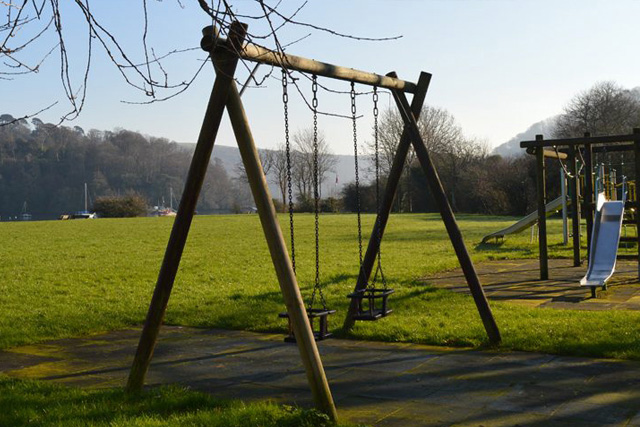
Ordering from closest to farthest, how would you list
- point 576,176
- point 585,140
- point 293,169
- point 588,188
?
point 585,140 < point 588,188 < point 576,176 < point 293,169

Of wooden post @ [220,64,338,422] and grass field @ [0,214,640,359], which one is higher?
wooden post @ [220,64,338,422]

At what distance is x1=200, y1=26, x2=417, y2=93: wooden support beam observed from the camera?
511 centimetres

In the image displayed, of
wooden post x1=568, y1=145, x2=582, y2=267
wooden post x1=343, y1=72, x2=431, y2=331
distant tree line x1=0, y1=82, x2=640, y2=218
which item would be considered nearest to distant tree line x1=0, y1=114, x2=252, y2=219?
distant tree line x1=0, y1=82, x2=640, y2=218

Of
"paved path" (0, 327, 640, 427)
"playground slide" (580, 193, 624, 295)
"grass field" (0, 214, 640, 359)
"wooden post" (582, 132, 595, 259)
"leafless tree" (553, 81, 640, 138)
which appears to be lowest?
"paved path" (0, 327, 640, 427)

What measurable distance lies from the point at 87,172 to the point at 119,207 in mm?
59434

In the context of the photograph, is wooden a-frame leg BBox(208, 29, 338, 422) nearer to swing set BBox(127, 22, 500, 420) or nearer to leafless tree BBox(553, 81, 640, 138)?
swing set BBox(127, 22, 500, 420)

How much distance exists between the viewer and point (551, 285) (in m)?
11.8

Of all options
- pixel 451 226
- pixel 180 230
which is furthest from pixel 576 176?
pixel 180 230

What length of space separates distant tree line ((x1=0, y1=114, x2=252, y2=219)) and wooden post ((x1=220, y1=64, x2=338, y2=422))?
102 m

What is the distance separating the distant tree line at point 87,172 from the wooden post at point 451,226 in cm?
10023

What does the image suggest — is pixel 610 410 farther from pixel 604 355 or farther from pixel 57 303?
pixel 57 303

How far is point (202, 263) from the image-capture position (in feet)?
59.7

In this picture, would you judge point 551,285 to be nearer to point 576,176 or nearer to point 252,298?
point 576,176

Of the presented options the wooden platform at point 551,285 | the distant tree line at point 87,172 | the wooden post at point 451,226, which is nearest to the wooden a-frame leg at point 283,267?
the wooden post at point 451,226
